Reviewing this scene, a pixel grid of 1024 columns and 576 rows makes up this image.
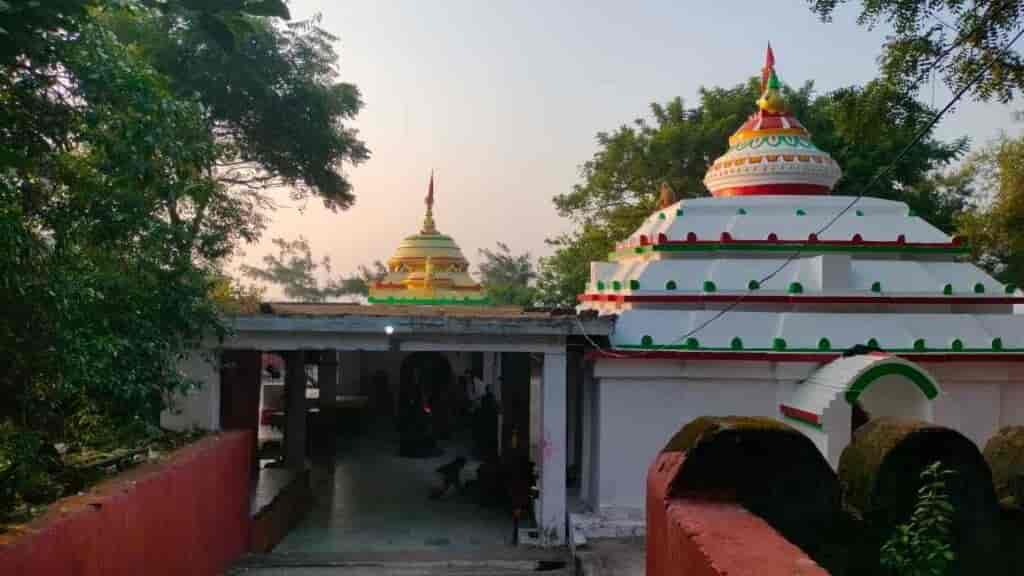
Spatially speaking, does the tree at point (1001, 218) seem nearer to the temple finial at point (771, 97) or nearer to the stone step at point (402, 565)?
the temple finial at point (771, 97)

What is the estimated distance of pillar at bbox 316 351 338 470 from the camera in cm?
1720

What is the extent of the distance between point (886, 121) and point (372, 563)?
251 inches

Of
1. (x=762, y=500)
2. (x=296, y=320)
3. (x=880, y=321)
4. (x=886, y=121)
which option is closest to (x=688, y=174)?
(x=880, y=321)

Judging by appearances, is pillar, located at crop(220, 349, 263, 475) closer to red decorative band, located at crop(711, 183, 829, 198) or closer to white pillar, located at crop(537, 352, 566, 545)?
→ white pillar, located at crop(537, 352, 566, 545)

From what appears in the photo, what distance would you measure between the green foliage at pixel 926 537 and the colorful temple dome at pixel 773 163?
25.9ft

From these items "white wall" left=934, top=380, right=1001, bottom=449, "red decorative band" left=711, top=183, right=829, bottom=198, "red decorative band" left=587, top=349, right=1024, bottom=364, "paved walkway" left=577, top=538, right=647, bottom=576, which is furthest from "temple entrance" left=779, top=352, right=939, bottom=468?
"red decorative band" left=711, top=183, right=829, bottom=198

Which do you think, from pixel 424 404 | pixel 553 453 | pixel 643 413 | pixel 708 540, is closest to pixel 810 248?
pixel 643 413

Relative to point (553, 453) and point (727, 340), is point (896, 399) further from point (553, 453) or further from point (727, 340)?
point (553, 453)

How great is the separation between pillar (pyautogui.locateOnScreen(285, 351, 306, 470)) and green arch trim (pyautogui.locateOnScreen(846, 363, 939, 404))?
8005mm

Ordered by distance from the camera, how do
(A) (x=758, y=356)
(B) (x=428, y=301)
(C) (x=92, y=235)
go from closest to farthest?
1. (C) (x=92, y=235)
2. (A) (x=758, y=356)
3. (B) (x=428, y=301)

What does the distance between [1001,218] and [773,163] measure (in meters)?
7.88

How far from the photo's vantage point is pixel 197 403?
942cm

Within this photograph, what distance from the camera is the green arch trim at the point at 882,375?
880 centimetres

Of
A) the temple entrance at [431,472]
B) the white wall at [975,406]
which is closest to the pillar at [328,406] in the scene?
the temple entrance at [431,472]
